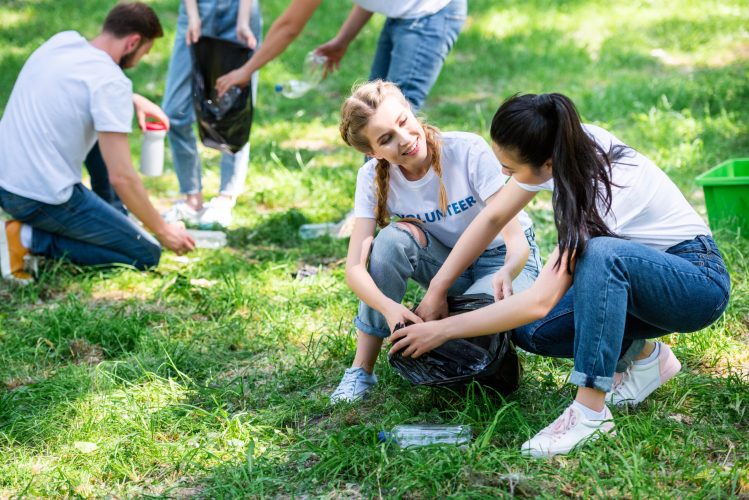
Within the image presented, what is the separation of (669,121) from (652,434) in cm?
→ 365

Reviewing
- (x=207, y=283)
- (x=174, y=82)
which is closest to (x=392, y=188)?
(x=207, y=283)

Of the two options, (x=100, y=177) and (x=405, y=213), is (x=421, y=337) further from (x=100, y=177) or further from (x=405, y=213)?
(x=100, y=177)

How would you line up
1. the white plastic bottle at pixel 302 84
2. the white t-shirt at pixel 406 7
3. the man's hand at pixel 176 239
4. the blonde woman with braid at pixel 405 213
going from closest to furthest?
the blonde woman with braid at pixel 405 213 → the white t-shirt at pixel 406 7 → the man's hand at pixel 176 239 → the white plastic bottle at pixel 302 84

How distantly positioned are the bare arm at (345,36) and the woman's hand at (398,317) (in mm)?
1960

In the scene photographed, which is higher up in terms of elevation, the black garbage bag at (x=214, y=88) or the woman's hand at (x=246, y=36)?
the woman's hand at (x=246, y=36)

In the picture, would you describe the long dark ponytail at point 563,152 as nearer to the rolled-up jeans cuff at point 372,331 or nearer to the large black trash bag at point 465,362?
the large black trash bag at point 465,362

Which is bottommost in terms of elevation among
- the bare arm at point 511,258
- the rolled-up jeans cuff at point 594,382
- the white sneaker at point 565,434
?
the white sneaker at point 565,434

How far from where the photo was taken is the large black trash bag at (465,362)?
263 centimetres

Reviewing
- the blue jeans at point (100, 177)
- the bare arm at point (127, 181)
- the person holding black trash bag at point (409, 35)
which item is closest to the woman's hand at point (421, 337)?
the person holding black trash bag at point (409, 35)

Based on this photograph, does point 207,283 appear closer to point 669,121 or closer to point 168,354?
point 168,354

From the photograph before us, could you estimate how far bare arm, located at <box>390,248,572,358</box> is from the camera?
7.79 feet

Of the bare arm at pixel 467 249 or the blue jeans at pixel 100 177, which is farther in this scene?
the blue jeans at pixel 100 177

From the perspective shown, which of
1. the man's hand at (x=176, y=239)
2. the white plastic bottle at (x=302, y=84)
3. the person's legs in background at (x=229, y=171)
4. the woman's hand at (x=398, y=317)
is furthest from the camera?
the white plastic bottle at (x=302, y=84)

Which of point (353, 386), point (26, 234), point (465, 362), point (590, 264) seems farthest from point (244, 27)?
point (590, 264)
